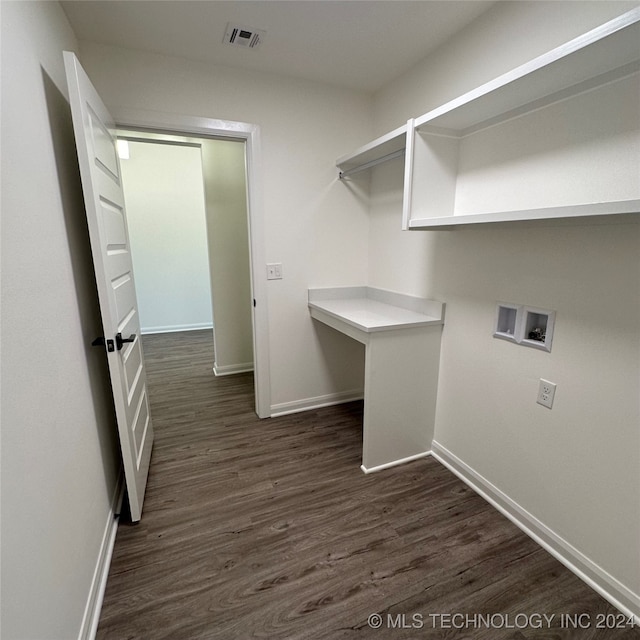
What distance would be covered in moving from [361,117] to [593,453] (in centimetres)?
245

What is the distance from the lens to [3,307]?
80 cm

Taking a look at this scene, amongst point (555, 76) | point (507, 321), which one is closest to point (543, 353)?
point (507, 321)

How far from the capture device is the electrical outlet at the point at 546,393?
57.5 inches

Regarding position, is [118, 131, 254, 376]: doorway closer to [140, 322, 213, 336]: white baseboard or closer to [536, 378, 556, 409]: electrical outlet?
[140, 322, 213, 336]: white baseboard

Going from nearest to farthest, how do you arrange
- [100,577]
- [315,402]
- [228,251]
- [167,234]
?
[100,577]
[315,402]
[228,251]
[167,234]

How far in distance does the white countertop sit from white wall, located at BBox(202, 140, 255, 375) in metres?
0.98

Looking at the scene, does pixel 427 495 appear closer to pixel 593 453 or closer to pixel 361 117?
pixel 593 453

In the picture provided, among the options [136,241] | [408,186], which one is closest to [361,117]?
[408,186]

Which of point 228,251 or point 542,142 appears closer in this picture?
point 542,142

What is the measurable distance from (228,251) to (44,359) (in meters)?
2.58

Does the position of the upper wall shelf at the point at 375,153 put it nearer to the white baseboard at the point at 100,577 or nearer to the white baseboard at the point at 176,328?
the white baseboard at the point at 100,577

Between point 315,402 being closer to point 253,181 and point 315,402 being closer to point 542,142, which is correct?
point 253,181

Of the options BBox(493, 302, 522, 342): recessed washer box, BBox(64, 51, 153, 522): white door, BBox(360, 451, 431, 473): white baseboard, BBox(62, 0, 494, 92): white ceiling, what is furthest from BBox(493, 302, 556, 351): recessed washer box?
BBox(64, 51, 153, 522): white door

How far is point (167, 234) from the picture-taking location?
199 inches
